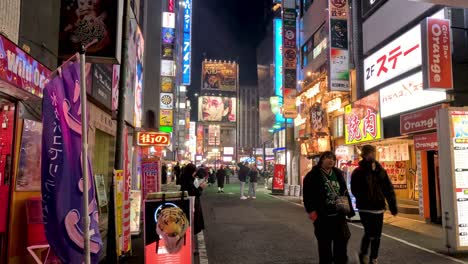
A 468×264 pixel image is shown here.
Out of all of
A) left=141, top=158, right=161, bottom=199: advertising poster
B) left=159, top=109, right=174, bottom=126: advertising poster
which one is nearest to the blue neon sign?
left=159, top=109, right=174, bottom=126: advertising poster

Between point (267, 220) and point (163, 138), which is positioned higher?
point (163, 138)

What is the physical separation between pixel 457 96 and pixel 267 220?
708 cm

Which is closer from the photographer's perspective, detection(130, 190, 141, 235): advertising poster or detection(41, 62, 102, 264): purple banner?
detection(41, 62, 102, 264): purple banner

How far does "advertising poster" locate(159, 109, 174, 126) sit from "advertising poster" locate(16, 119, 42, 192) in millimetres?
23198

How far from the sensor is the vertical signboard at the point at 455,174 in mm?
7930

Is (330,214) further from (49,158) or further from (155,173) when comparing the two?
(155,173)

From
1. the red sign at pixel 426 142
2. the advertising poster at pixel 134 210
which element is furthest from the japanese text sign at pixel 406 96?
the advertising poster at pixel 134 210

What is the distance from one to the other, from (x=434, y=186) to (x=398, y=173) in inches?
185

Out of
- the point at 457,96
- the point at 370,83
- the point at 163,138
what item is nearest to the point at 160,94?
the point at 163,138

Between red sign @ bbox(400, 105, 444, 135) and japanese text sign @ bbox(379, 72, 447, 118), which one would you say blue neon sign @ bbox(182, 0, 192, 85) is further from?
red sign @ bbox(400, 105, 444, 135)

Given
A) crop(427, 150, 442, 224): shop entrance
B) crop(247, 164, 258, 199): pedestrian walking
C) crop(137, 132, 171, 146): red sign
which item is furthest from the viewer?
crop(247, 164, 258, 199): pedestrian walking

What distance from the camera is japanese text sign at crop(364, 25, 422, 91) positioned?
1416cm

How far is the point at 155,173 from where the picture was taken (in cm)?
1305

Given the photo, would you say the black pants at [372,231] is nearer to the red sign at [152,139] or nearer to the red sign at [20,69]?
the red sign at [20,69]
